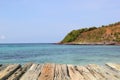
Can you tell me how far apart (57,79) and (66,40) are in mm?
131617

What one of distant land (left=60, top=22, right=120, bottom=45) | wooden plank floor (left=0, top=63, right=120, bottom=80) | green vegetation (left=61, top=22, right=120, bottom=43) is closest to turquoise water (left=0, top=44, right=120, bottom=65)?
wooden plank floor (left=0, top=63, right=120, bottom=80)

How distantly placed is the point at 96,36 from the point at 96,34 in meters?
1.80

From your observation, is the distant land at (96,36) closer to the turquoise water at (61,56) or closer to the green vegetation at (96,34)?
the green vegetation at (96,34)

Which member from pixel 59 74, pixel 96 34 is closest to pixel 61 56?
pixel 59 74

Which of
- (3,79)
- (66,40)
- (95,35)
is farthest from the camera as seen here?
(66,40)

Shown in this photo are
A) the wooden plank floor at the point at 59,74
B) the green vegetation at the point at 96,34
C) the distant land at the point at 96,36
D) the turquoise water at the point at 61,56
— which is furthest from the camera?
the green vegetation at the point at 96,34

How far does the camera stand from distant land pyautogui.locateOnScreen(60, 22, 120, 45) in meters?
121

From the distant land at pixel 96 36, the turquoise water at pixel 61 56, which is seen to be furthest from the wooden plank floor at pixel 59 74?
the distant land at pixel 96 36

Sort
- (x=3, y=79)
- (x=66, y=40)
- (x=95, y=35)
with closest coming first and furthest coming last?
1. (x=3, y=79)
2. (x=95, y=35)
3. (x=66, y=40)

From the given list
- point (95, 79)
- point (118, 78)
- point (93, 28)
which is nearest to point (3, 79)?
point (95, 79)

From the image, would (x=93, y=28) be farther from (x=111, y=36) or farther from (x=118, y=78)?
(x=118, y=78)

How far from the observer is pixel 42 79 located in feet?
24.6

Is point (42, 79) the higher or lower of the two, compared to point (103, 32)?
lower

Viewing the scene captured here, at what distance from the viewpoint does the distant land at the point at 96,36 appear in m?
121
